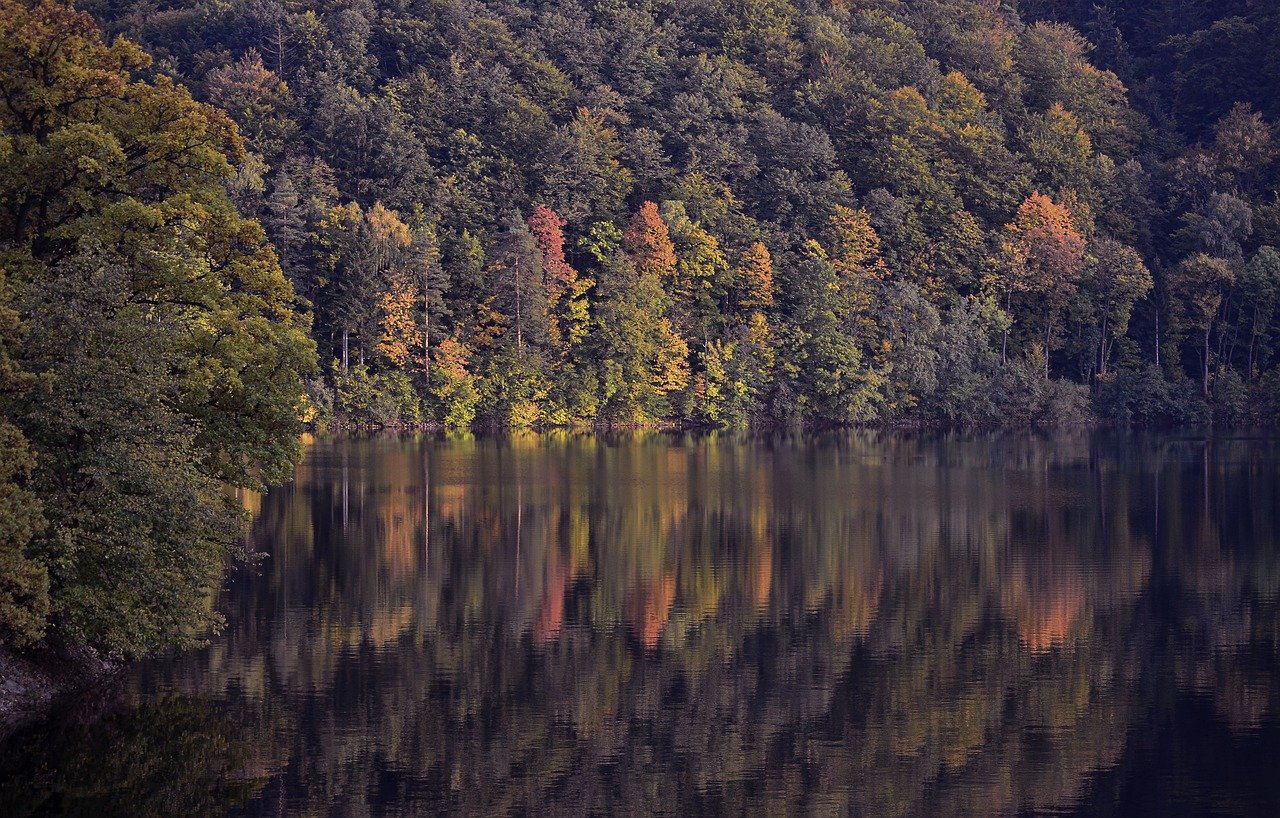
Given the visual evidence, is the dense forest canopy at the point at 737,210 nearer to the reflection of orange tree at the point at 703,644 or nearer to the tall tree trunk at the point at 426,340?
the tall tree trunk at the point at 426,340

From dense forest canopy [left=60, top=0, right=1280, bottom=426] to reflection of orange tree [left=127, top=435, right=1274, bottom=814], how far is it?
34147 millimetres

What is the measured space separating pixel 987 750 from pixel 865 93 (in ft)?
266

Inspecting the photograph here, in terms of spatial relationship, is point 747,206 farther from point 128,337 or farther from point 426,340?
point 128,337

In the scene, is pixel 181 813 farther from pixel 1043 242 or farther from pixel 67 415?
pixel 1043 242

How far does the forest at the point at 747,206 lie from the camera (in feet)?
265

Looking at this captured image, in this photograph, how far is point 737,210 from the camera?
9050 cm

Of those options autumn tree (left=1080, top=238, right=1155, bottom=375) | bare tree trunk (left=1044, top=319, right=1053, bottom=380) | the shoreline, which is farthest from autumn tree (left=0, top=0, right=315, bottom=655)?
autumn tree (left=1080, top=238, right=1155, bottom=375)

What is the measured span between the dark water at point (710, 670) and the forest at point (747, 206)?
122 ft

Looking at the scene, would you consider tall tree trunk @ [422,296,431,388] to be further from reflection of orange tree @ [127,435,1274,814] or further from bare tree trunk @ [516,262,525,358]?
reflection of orange tree @ [127,435,1274,814]

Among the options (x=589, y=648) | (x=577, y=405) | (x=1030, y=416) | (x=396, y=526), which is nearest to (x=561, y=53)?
(x=577, y=405)

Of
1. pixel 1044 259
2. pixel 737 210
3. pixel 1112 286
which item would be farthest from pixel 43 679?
pixel 1044 259

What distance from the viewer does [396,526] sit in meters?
38.8

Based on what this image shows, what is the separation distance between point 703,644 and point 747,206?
6800cm

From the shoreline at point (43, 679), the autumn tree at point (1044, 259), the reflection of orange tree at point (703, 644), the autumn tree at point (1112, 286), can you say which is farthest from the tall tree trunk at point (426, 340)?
the shoreline at point (43, 679)
